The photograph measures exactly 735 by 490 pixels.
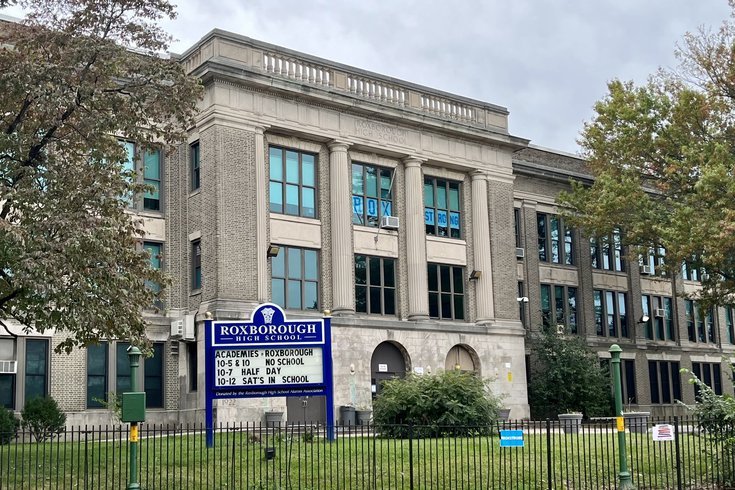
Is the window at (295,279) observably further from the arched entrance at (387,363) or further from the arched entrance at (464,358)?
the arched entrance at (464,358)

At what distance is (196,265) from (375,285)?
746 cm

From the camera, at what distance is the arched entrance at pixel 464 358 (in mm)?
40653

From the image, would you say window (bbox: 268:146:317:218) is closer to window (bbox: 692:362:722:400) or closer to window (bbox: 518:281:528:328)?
window (bbox: 518:281:528:328)

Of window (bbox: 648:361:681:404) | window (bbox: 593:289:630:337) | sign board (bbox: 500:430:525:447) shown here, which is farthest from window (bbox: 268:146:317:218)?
window (bbox: 648:361:681:404)

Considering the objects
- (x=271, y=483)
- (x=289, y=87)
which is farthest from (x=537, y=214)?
(x=271, y=483)

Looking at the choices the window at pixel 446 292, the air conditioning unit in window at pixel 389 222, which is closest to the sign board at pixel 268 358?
the air conditioning unit in window at pixel 389 222

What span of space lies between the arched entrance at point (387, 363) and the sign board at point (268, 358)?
12.2 m

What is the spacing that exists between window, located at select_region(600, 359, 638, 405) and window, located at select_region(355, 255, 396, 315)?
15.9m

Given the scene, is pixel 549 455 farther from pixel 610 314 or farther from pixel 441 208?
pixel 610 314

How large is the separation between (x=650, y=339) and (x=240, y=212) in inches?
1097

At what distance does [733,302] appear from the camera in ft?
144

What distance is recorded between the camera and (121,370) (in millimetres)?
34375

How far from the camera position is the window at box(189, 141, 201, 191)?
36438mm

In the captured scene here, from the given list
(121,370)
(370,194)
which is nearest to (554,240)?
(370,194)
